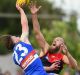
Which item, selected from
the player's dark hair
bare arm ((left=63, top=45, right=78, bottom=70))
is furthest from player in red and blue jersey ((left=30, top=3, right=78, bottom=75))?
the player's dark hair

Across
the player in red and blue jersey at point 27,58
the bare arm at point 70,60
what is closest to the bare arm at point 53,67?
the bare arm at point 70,60

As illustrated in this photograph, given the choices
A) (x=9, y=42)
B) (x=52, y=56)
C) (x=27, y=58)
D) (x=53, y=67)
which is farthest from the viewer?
(x=52, y=56)

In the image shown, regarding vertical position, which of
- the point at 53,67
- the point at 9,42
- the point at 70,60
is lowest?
the point at 53,67

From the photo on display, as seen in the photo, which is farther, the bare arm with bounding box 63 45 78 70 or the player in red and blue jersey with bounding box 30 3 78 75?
the player in red and blue jersey with bounding box 30 3 78 75

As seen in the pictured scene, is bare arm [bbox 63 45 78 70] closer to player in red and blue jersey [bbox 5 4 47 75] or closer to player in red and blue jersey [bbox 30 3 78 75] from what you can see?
player in red and blue jersey [bbox 30 3 78 75]

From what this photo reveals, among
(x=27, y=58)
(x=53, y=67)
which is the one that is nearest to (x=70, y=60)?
(x=53, y=67)

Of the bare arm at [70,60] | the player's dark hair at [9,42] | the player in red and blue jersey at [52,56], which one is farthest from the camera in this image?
the player in red and blue jersey at [52,56]

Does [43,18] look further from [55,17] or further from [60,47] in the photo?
[60,47]

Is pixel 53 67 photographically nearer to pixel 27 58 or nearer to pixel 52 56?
pixel 52 56

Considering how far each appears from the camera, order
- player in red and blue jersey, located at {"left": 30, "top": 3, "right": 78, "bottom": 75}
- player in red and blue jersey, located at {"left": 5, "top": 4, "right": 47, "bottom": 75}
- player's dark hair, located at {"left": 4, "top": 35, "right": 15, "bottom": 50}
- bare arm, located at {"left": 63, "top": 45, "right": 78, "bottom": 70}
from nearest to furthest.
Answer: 1. player in red and blue jersey, located at {"left": 5, "top": 4, "right": 47, "bottom": 75}
2. player's dark hair, located at {"left": 4, "top": 35, "right": 15, "bottom": 50}
3. bare arm, located at {"left": 63, "top": 45, "right": 78, "bottom": 70}
4. player in red and blue jersey, located at {"left": 30, "top": 3, "right": 78, "bottom": 75}

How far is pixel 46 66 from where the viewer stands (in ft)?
46.9

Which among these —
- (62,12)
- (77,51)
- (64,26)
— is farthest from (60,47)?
(62,12)

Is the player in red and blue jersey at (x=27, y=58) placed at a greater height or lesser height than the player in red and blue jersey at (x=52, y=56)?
greater

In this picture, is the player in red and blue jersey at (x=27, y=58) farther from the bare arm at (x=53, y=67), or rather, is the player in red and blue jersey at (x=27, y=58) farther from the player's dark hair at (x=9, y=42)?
the bare arm at (x=53, y=67)
